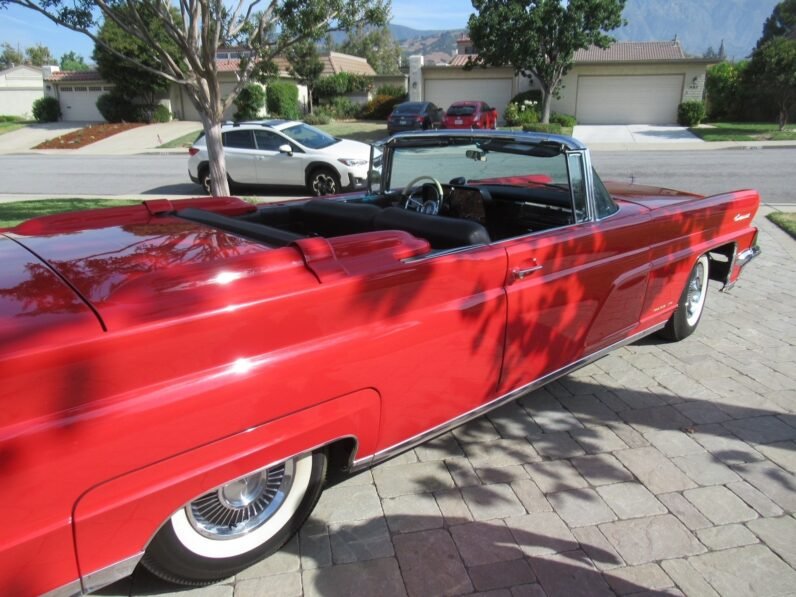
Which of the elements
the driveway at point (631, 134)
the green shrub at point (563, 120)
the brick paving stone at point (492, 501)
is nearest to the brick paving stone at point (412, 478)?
the brick paving stone at point (492, 501)

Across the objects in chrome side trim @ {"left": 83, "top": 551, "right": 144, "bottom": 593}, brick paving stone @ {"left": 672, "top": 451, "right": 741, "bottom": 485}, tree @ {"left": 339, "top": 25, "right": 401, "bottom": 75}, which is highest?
tree @ {"left": 339, "top": 25, "right": 401, "bottom": 75}

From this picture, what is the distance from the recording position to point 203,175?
1260 cm

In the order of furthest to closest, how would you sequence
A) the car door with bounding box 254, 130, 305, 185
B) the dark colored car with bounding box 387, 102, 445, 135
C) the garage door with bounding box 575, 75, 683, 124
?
the garage door with bounding box 575, 75, 683, 124
the dark colored car with bounding box 387, 102, 445, 135
the car door with bounding box 254, 130, 305, 185

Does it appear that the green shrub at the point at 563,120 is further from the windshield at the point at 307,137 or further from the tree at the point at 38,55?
the tree at the point at 38,55

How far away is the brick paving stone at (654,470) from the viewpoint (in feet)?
9.16

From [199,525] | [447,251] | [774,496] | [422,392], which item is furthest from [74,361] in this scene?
[774,496]

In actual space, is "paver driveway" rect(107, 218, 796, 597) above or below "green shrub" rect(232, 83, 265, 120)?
below

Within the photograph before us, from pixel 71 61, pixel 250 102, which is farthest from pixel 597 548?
pixel 71 61

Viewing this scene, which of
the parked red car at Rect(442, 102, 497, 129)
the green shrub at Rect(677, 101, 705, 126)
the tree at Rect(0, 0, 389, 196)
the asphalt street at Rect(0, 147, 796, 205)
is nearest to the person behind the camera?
the tree at Rect(0, 0, 389, 196)

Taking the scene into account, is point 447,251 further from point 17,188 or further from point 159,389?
point 17,188

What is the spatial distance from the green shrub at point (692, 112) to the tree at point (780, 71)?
2.78 m

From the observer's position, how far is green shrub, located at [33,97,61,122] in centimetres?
3562

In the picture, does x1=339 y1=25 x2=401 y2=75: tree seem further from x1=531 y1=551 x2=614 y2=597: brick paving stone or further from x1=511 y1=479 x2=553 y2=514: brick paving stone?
x1=531 y1=551 x2=614 y2=597: brick paving stone

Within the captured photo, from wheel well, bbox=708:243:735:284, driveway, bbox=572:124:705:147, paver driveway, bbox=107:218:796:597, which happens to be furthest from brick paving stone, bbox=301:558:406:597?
driveway, bbox=572:124:705:147
